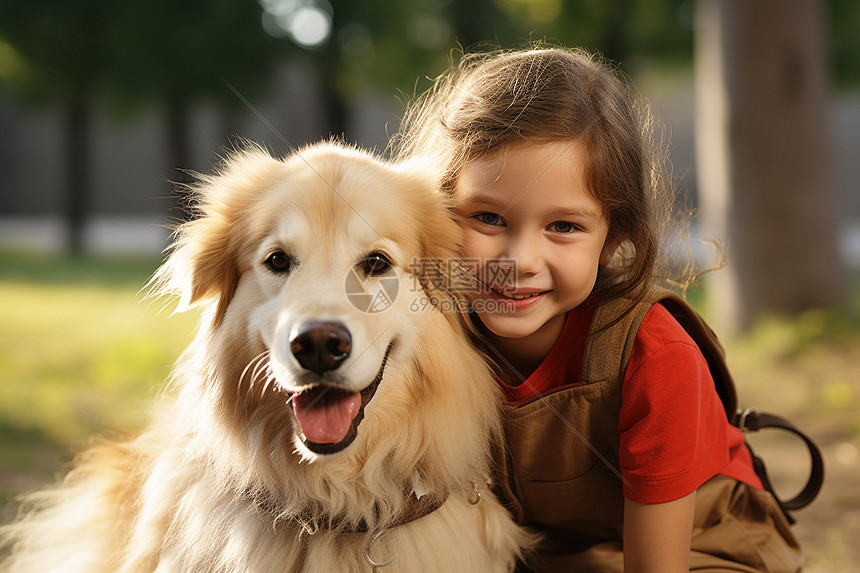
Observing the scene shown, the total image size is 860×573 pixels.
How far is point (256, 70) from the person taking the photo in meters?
14.6

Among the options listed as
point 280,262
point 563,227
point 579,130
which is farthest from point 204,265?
point 579,130

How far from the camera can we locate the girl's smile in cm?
212

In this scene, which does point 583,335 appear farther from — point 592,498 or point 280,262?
point 280,262

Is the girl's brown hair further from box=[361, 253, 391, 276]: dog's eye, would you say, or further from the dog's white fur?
box=[361, 253, 391, 276]: dog's eye

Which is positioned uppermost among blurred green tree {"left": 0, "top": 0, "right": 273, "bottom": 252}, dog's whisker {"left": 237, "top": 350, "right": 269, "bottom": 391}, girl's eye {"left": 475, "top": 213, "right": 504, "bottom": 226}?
blurred green tree {"left": 0, "top": 0, "right": 273, "bottom": 252}

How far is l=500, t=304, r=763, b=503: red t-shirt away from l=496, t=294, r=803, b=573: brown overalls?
0.30ft

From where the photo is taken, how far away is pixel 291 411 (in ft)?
6.61

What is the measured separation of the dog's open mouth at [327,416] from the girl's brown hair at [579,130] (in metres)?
0.78

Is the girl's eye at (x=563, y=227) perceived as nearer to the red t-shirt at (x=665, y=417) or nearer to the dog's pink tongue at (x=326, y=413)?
the red t-shirt at (x=665, y=417)

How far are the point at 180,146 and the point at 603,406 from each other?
14.6 metres

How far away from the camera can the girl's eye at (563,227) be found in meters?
2.19

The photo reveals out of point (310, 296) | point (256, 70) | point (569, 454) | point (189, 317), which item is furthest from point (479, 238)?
point (256, 70)

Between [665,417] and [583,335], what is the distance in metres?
0.36

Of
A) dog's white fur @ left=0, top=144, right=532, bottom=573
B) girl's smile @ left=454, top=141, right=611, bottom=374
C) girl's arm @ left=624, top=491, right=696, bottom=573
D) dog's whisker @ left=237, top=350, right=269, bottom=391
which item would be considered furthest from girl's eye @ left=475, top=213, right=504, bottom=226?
girl's arm @ left=624, top=491, right=696, bottom=573
